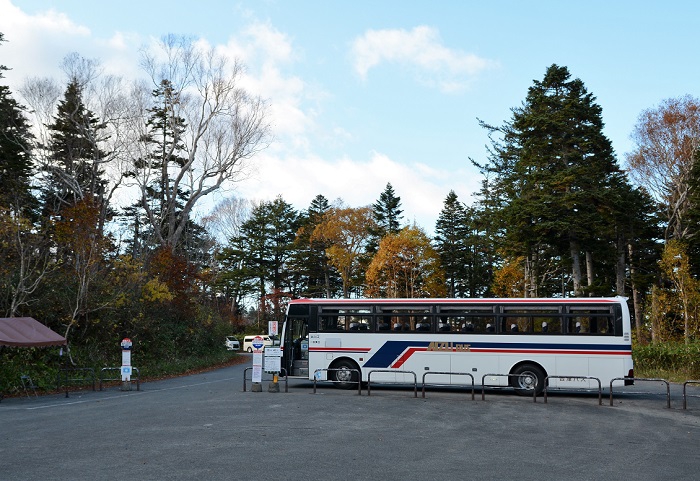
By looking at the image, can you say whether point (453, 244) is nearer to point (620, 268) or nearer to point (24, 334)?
point (620, 268)

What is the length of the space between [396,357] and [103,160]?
92.1ft

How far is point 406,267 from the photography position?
5916 cm

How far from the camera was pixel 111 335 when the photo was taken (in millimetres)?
28109

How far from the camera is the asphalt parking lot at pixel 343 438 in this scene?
27.8 ft

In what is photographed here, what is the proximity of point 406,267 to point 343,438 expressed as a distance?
158 ft

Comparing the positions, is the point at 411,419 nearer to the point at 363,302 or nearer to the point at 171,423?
the point at 171,423

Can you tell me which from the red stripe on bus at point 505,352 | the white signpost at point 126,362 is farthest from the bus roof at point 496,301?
the white signpost at point 126,362

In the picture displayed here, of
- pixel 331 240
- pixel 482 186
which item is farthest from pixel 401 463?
pixel 482 186

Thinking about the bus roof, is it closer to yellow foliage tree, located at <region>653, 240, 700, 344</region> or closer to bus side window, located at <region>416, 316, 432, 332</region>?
bus side window, located at <region>416, 316, 432, 332</region>

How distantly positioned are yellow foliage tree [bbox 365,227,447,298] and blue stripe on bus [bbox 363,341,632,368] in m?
37.0

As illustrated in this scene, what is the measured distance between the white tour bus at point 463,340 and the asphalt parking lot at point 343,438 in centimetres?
131

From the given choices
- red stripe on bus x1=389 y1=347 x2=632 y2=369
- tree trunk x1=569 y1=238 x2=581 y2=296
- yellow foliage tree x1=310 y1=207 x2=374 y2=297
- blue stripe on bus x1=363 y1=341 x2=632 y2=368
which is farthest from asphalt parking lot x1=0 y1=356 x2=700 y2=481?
yellow foliage tree x1=310 y1=207 x2=374 y2=297

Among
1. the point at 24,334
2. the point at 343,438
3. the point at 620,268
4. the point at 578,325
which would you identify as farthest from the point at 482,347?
the point at 620,268

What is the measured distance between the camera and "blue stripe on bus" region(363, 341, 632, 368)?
19.3 metres
